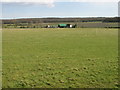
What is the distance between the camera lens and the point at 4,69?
9.61 m

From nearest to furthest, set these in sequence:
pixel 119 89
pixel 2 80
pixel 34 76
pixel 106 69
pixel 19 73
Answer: pixel 119 89
pixel 2 80
pixel 34 76
pixel 19 73
pixel 106 69

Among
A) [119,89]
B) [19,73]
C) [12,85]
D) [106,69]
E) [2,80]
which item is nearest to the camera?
[119,89]

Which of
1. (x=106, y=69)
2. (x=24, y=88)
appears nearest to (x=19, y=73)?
(x=24, y=88)

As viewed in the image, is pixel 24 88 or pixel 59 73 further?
pixel 59 73

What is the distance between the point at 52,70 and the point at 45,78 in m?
1.37

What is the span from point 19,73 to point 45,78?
1657mm

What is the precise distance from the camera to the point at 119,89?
262 inches

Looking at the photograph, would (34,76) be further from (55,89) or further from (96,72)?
(96,72)

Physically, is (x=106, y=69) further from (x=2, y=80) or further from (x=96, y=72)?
(x=2, y=80)

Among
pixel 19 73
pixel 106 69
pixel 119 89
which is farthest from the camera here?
pixel 106 69

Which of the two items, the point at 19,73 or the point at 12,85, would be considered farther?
the point at 19,73

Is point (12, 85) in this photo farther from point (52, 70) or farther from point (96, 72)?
point (96, 72)

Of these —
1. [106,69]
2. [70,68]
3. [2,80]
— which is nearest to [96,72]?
[106,69]

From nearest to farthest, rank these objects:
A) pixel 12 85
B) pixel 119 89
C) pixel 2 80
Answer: pixel 119 89
pixel 12 85
pixel 2 80
